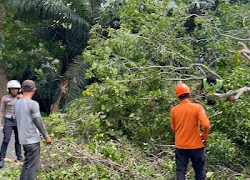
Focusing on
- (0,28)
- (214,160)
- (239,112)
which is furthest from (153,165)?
(0,28)

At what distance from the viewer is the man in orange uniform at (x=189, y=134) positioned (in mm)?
6141

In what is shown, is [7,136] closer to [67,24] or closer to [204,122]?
[204,122]

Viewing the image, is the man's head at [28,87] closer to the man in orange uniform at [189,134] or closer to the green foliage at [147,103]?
the green foliage at [147,103]

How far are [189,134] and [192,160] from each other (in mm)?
366

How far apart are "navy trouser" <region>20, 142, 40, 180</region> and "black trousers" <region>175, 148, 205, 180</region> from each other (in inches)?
74.2

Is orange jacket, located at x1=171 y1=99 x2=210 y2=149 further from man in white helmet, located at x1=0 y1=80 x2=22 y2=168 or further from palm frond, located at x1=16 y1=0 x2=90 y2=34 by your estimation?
palm frond, located at x1=16 y1=0 x2=90 y2=34

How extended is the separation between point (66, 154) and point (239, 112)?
Result: 2701mm

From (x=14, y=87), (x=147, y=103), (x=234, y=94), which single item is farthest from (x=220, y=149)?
(x=14, y=87)

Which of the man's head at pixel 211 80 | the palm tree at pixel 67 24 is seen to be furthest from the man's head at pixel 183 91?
the palm tree at pixel 67 24

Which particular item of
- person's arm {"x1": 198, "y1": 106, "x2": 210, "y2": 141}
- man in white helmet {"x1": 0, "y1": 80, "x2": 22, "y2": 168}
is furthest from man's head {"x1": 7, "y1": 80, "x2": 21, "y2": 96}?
person's arm {"x1": 198, "y1": 106, "x2": 210, "y2": 141}

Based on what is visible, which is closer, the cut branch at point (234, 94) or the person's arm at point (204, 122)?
the person's arm at point (204, 122)

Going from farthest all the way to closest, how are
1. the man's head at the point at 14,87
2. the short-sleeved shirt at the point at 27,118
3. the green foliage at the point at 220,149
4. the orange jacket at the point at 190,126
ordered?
the man's head at the point at 14,87 < the green foliage at the point at 220,149 < the short-sleeved shirt at the point at 27,118 < the orange jacket at the point at 190,126

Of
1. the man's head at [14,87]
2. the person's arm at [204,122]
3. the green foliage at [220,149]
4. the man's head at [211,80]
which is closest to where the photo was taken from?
the person's arm at [204,122]

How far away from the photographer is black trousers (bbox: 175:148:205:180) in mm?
6211
